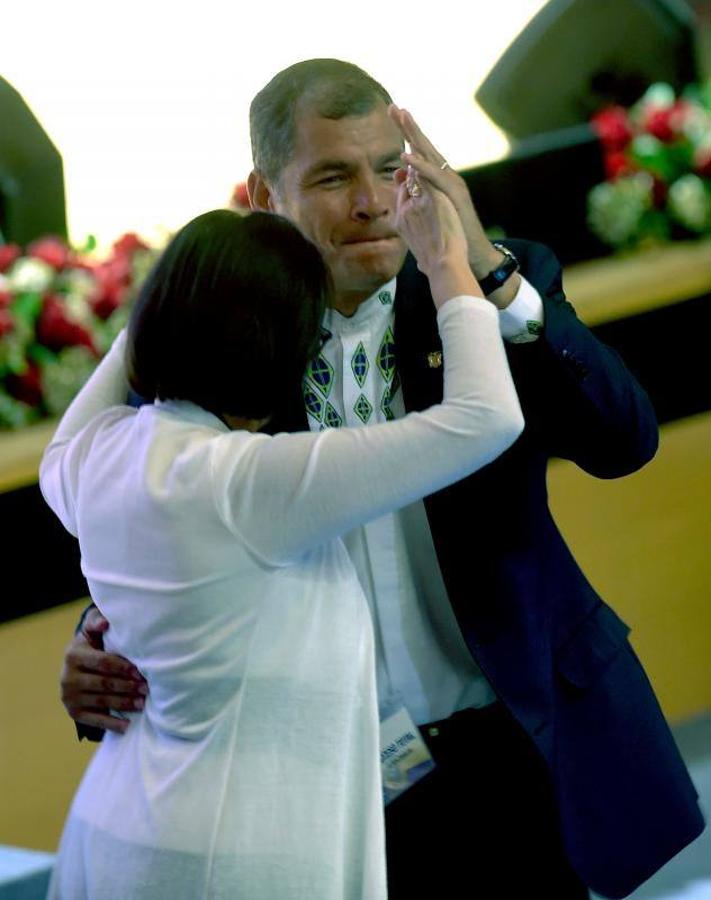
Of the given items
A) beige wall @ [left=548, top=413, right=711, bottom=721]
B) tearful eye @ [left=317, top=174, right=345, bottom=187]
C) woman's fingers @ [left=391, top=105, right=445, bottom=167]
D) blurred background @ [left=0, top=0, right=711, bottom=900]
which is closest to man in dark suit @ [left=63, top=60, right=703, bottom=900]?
tearful eye @ [left=317, top=174, right=345, bottom=187]

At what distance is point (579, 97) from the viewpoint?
4.09 metres

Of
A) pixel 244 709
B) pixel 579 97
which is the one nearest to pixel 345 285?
pixel 244 709

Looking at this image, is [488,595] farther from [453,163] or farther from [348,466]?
[453,163]

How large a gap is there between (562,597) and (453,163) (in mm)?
2167

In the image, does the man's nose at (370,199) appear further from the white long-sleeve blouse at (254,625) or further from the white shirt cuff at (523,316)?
the white long-sleeve blouse at (254,625)

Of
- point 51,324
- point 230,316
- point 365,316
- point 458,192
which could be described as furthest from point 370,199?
point 51,324

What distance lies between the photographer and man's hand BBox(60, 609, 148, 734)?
1594 mm

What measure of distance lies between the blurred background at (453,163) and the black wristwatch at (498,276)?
1398 millimetres

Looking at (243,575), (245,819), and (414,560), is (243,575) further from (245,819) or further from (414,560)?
(414,560)

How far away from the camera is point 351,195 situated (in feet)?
5.96

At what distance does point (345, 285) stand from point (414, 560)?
32cm

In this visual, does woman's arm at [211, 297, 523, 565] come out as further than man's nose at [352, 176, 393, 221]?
No

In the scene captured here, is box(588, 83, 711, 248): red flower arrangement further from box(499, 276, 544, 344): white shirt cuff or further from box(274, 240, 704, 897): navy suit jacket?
box(499, 276, 544, 344): white shirt cuff

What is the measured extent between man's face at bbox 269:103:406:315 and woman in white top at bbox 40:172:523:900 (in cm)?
25
